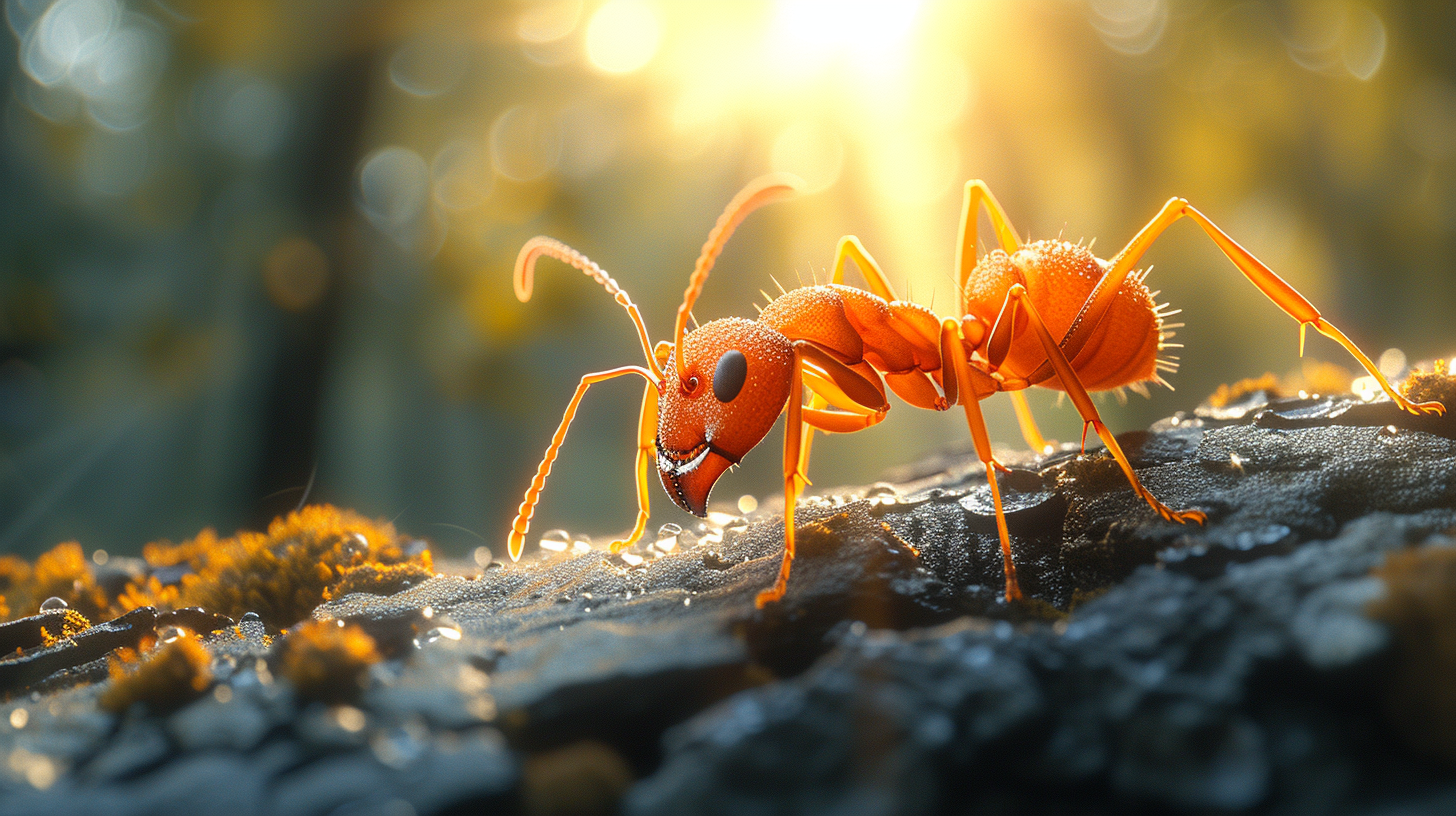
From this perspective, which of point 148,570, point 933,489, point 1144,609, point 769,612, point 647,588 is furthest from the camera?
point 148,570

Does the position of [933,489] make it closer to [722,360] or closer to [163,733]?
[722,360]

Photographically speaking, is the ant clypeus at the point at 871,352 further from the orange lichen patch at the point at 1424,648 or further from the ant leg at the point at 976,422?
the orange lichen patch at the point at 1424,648

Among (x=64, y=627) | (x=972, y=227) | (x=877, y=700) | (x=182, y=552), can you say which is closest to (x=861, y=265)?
(x=972, y=227)

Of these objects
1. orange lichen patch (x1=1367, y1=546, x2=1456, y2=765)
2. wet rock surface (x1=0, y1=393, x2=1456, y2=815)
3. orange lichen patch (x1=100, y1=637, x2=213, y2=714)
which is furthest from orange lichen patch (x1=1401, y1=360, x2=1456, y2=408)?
orange lichen patch (x1=100, y1=637, x2=213, y2=714)

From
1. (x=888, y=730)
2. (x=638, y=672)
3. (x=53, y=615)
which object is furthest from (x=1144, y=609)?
(x=53, y=615)

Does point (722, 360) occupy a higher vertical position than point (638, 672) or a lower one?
higher

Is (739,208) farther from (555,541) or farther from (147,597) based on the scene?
(147,597)

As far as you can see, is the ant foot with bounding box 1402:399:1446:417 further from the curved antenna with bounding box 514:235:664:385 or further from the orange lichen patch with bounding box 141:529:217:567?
the orange lichen patch with bounding box 141:529:217:567

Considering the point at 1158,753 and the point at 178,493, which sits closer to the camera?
the point at 1158,753
